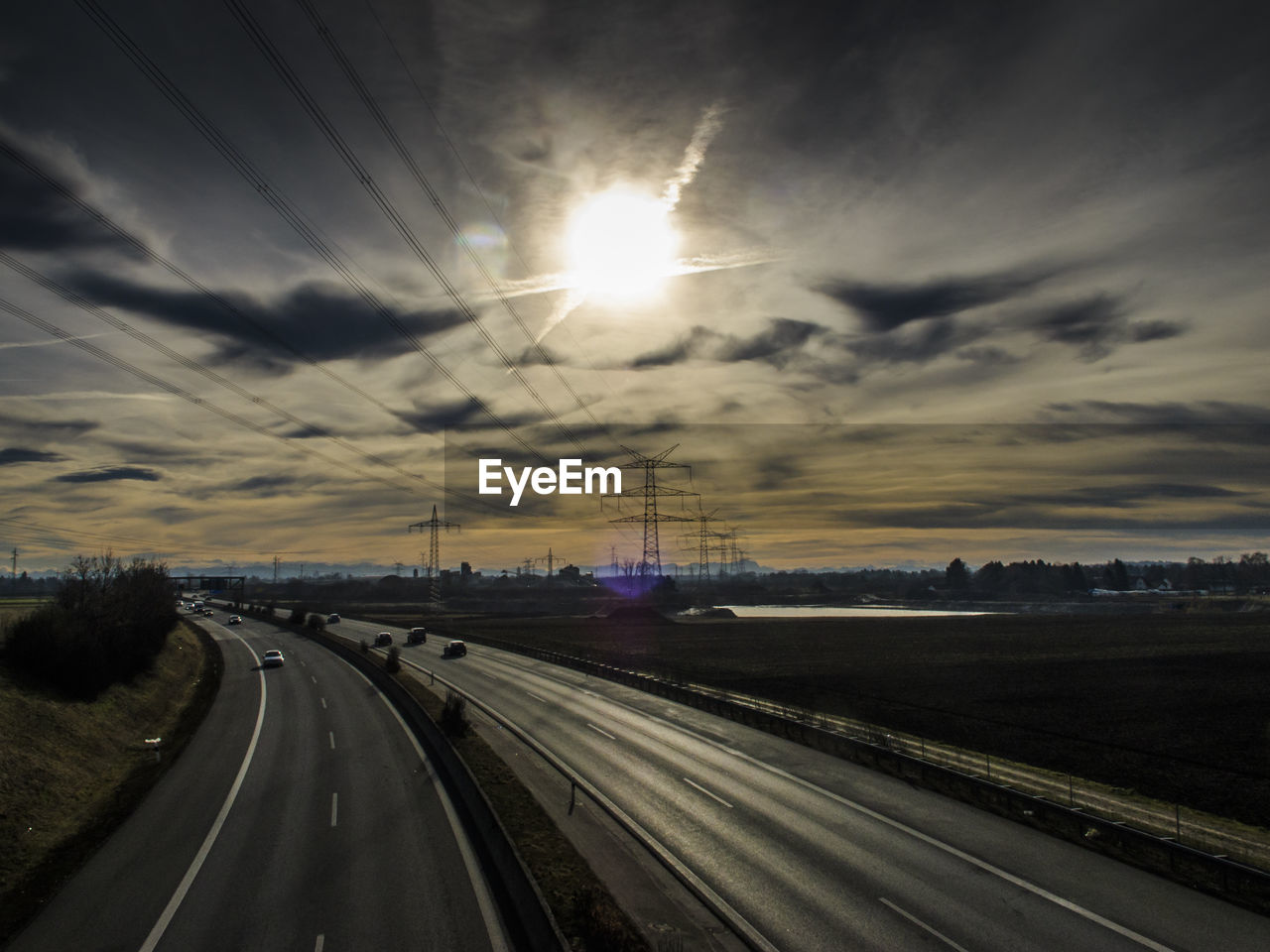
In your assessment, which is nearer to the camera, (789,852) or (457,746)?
(789,852)

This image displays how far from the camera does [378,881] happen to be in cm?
1936

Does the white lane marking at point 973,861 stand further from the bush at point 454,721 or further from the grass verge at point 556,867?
the bush at point 454,721

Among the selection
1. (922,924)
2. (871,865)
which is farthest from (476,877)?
(922,924)

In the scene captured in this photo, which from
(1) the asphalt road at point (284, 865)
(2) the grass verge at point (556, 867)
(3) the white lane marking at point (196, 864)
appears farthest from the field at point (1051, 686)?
(3) the white lane marking at point (196, 864)

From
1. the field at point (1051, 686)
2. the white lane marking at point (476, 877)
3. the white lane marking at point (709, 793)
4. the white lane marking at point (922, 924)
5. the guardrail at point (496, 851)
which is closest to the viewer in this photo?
the white lane marking at point (922, 924)

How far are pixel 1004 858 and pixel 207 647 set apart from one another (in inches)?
3713

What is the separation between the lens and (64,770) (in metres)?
30.9

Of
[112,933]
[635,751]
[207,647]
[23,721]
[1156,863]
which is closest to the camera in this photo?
[112,933]

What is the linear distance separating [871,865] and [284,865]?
17.5 meters

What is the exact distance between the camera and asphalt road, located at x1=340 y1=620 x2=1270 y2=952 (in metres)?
16.7

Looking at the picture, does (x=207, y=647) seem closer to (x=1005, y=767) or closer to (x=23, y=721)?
(x=23, y=721)

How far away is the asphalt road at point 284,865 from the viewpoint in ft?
54.6

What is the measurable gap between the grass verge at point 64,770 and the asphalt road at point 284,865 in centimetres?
93

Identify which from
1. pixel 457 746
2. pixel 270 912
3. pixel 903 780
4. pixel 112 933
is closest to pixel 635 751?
pixel 457 746
